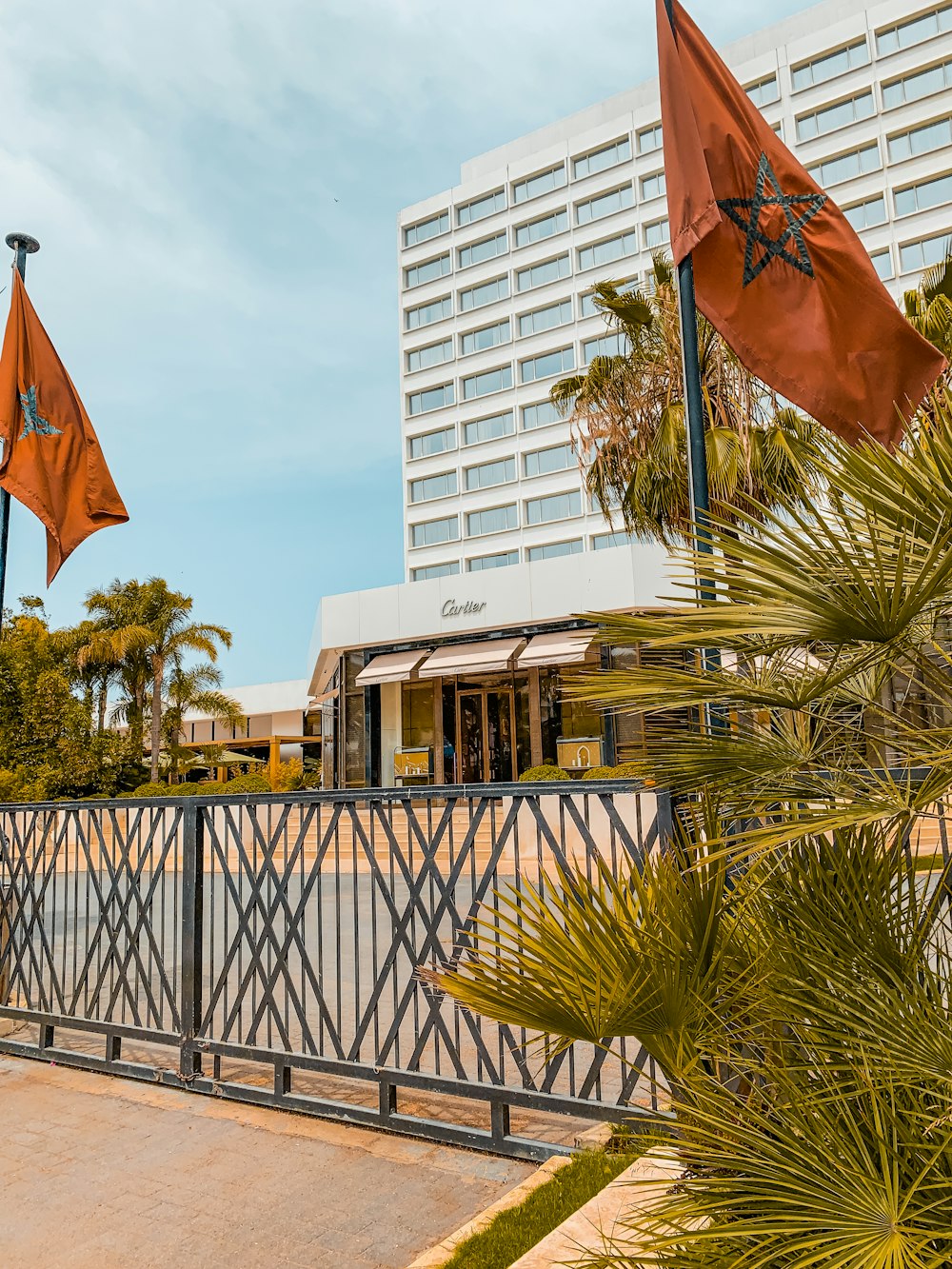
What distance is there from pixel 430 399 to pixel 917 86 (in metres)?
21.6

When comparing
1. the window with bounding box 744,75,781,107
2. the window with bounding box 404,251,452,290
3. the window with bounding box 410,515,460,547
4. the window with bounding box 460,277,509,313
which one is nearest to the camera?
the window with bounding box 744,75,781,107

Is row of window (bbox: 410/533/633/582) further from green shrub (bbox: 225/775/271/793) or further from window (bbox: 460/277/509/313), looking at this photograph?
green shrub (bbox: 225/775/271/793)

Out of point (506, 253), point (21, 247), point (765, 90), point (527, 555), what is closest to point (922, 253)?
point (765, 90)

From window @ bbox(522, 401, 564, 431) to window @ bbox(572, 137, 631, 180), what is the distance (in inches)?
393

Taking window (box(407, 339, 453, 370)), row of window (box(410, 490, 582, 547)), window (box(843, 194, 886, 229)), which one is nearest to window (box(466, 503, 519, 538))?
row of window (box(410, 490, 582, 547))

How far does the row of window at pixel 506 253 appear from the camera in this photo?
39.4m

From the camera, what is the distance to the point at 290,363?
30031 mm

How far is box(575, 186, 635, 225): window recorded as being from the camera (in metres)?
39.8

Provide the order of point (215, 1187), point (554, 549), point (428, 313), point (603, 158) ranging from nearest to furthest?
point (215, 1187), point (554, 549), point (603, 158), point (428, 313)

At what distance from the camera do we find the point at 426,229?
150 feet

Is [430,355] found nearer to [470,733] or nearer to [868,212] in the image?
[868,212]

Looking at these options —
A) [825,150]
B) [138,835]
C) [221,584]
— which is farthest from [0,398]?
[825,150]

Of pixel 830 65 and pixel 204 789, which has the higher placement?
pixel 830 65

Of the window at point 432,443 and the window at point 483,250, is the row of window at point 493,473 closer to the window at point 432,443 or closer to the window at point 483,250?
the window at point 432,443
